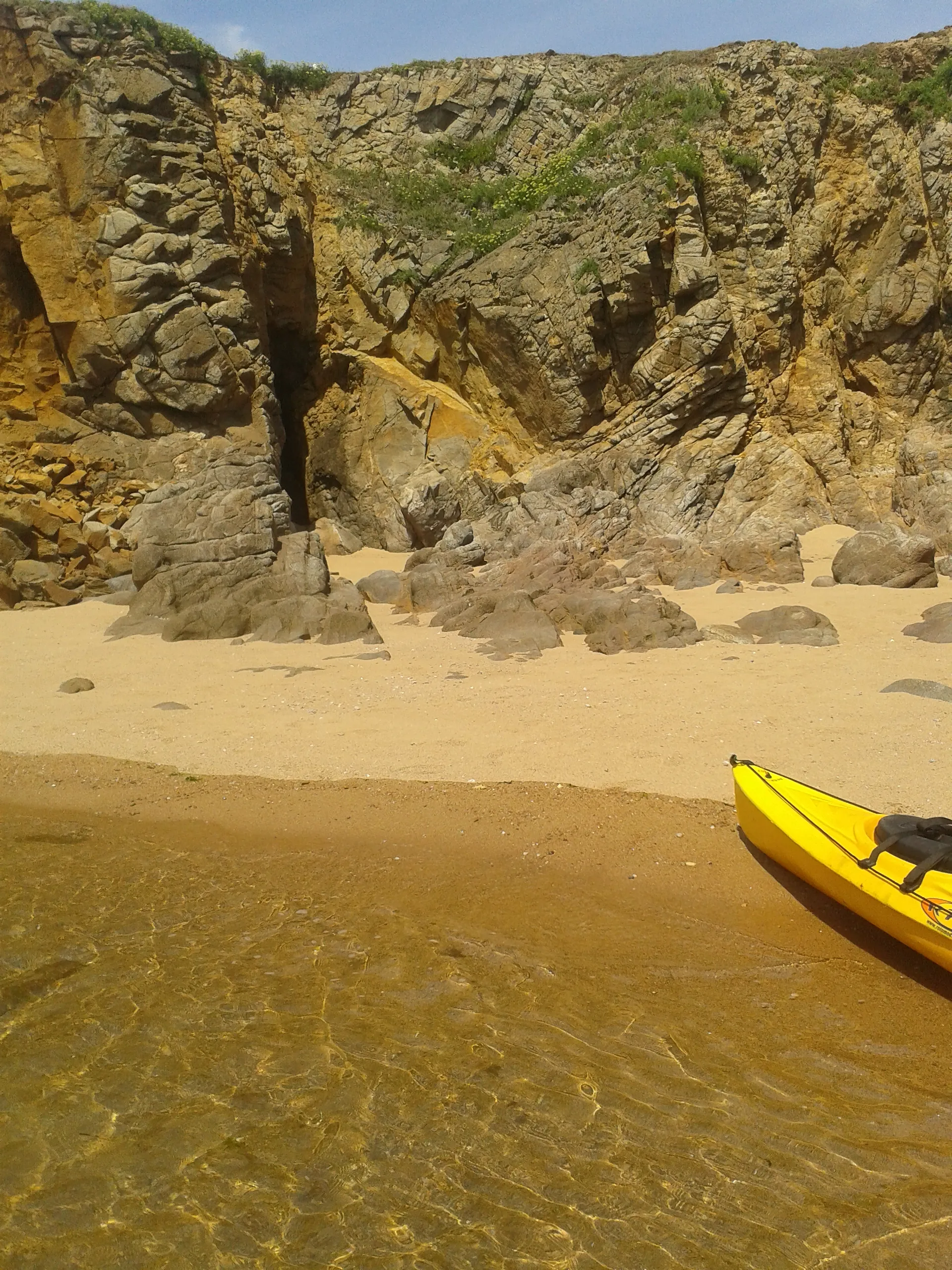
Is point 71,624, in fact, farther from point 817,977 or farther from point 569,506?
point 817,977

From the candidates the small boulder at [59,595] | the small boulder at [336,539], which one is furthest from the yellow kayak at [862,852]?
the small boulder at [336,539]

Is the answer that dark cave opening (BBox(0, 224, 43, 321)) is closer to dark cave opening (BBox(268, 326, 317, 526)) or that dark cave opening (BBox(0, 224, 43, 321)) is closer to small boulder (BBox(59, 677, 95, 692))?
dark cave opening (BBox(268, 326, 317, 526))

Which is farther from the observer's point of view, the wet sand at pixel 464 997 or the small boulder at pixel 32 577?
the small boulder at pixel 32 577

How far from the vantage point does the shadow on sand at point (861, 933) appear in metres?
3.96

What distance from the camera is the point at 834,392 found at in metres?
19.6

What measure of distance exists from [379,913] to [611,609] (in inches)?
245

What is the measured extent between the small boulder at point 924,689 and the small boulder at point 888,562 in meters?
5.38

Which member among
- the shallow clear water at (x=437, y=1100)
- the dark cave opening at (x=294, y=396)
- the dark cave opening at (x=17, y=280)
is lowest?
the shallow clear water at (x=437, y=1100)

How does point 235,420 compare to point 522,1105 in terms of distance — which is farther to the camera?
point 235,420

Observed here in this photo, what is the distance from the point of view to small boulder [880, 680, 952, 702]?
6898mm

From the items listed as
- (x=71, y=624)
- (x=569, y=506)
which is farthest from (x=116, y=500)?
(x=569, y=506)

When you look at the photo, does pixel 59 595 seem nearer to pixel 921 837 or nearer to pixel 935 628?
pixel 935 628

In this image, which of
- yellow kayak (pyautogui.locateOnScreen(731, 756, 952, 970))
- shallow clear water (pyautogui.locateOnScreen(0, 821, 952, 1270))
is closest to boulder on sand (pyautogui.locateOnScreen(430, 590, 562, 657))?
yellow kayak (pyautogui.locateOnScreen(731, 756, 952, 970))

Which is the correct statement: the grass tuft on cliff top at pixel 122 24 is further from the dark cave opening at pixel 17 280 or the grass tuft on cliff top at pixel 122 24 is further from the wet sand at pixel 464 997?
the wet sand at pixel 464 997
